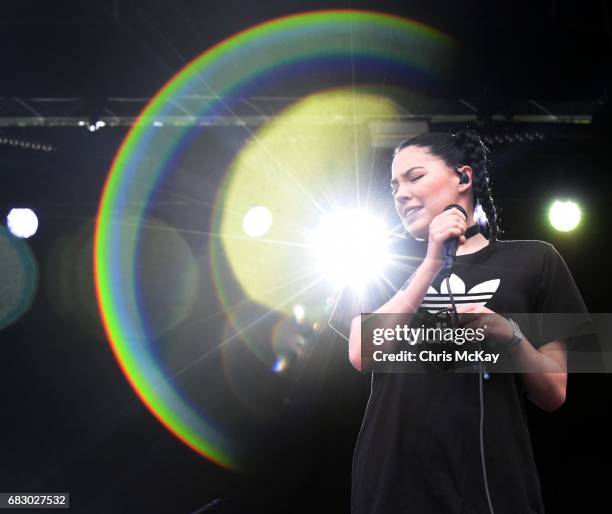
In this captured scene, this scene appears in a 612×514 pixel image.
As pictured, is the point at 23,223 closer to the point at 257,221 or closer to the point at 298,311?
the point at 257,221

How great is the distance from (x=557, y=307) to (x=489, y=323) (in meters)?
0.27

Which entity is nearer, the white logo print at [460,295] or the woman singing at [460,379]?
the woman singing at [460,379]

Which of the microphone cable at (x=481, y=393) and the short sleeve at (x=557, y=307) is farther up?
the short sleeve at (x=557, y=307)

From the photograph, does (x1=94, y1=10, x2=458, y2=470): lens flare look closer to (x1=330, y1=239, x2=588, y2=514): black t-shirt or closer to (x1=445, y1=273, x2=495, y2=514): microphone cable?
(x1=330, y1=239, x2=588, y2=514): black t-shirt

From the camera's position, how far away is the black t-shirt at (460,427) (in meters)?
1.15

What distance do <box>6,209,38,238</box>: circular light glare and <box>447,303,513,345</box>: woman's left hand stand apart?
456cm

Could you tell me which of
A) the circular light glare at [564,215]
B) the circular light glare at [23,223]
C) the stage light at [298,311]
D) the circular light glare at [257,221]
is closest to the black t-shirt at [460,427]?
the circular light glare at [564,215]

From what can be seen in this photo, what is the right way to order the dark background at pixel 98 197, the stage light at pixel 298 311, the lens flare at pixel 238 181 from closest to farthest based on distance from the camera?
1. the dark background at pixel 98 197
2. the lens flare at pixel 238 181
3. the stage light at pixel 298 311

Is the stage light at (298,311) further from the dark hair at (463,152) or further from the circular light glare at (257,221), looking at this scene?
the dark hair at (463,152)

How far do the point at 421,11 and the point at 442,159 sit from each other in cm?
230

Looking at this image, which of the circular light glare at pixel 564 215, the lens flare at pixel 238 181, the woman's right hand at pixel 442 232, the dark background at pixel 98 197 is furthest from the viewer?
the circular light glare at pixel 564 215

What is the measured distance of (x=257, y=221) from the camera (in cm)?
475

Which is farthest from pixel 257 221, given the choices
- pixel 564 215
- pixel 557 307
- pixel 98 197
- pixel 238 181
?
pixel 557 307

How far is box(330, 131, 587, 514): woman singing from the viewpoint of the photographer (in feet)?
3.79
